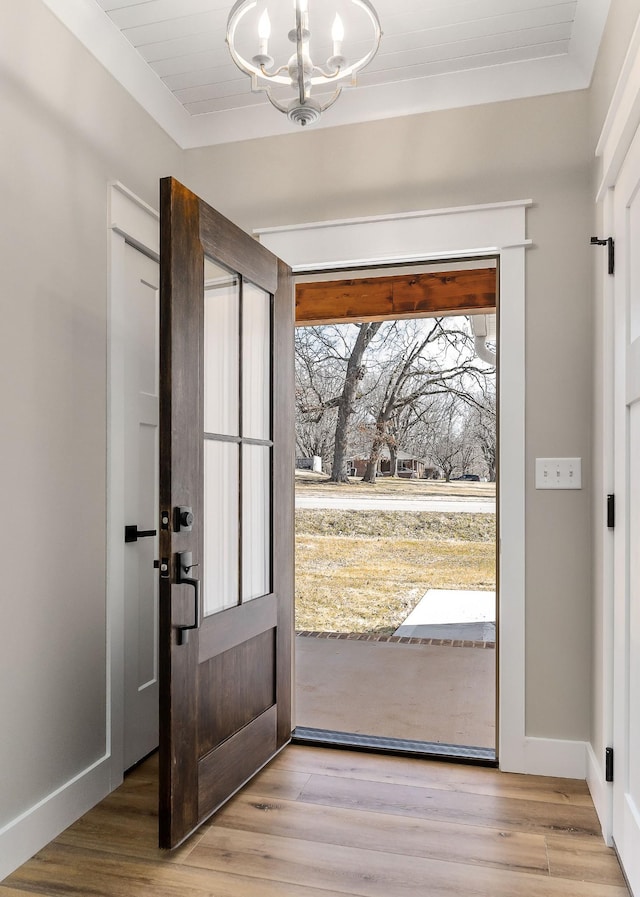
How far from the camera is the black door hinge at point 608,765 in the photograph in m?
2.03

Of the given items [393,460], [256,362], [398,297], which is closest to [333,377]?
[393,460]

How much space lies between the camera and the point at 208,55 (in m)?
2.45

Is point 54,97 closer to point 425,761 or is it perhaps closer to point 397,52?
point 397,52

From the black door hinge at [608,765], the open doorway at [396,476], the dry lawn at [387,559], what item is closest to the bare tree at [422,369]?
the open doorway at [396,476]

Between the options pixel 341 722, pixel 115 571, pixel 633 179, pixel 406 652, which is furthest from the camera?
pixel 406 652

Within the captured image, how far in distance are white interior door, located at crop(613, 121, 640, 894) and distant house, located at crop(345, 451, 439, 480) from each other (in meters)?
4.68

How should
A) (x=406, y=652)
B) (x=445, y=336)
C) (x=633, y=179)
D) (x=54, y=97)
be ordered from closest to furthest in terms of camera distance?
1. (x=633, y=179)
2. (x=54, y=97)
3. (x=406, y=652)
4. (x=445, y=336)

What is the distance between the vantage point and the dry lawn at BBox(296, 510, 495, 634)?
634cm

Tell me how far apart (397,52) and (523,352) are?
1.19 m

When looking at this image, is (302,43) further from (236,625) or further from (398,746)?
(398,746)

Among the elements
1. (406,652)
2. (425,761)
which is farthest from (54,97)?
(406,652)

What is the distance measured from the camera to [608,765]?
204 cm

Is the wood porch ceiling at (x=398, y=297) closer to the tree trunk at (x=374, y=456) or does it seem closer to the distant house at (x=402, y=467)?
the tree trunk at (x=374, y=456)

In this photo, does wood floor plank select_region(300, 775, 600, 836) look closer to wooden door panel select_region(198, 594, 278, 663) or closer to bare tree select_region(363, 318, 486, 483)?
wooden door panel select_region(198, 594, 278, 663)
